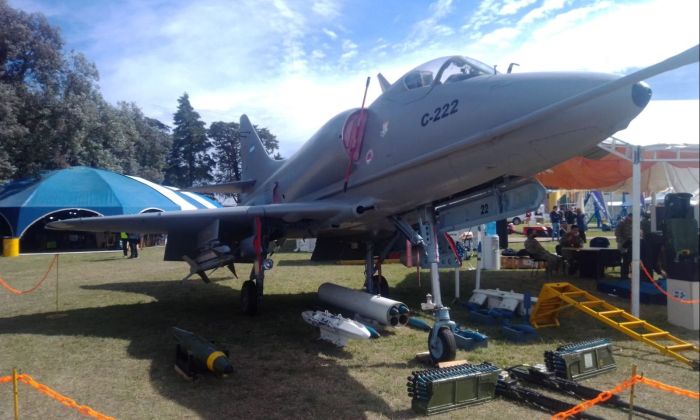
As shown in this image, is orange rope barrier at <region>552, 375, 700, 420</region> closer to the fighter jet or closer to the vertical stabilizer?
the fighter jet

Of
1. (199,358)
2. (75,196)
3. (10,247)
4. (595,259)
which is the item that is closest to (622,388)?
(199,358)

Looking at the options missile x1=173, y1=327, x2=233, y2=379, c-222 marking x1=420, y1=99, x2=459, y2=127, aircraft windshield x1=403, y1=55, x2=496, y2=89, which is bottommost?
missile x1=173, y1=327, x2=233, y2=379

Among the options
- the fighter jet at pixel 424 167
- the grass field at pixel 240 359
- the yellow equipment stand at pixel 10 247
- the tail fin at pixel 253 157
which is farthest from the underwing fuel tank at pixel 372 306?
the yellow equipment stand at pixel 10 247

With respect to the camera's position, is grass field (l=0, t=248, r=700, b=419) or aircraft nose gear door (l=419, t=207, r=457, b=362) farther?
aircraft nose gear door (l=419, t=207, r=457, b=362)

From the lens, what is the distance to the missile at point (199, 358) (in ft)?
17.7

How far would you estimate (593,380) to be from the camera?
5.26 metres

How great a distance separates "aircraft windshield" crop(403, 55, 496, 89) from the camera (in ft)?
18.6

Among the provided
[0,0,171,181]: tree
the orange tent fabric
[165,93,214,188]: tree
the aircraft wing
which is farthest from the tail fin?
[165,93,214,188]: tree

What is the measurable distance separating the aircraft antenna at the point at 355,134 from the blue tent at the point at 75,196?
71.4 feet

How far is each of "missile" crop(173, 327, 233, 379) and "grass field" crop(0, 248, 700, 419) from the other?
6.2 inches

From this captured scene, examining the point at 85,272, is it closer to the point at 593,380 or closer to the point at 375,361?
the point at 375,361

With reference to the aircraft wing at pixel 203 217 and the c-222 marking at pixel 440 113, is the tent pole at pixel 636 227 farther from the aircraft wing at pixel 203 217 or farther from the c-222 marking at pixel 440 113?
the aircraft wing at pixel 203 217

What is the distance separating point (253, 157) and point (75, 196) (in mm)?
21202

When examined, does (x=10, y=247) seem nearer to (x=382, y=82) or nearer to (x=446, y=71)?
(x=382, y=82)
